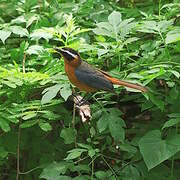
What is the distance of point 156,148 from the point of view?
2840mm

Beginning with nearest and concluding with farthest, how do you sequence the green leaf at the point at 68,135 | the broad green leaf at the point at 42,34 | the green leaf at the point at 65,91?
the green leaf at the point at 65,91, the green leaf at the point at 68,135, the broad green leaf at the point at 42,34

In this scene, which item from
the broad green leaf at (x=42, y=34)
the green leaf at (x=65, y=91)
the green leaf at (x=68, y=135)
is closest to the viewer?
the green leaf at (x=65, y=91)

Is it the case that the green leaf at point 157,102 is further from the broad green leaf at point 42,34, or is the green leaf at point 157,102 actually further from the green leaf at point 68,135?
the broad green leaf at point 42,34

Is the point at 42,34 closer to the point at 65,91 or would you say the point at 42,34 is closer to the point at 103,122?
the point at 65,91

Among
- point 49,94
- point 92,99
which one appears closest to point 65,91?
point 49,94

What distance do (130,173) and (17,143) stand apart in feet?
2.77

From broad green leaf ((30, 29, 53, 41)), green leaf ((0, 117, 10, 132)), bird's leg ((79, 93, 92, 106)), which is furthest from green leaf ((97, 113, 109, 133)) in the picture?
broad green leaf ((30, 29, 53, 41))

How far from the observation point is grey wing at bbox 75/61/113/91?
2941 mm

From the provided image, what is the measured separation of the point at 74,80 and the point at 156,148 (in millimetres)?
620

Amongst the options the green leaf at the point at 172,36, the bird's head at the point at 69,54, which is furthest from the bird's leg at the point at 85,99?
the green leaf at the point at 172,36

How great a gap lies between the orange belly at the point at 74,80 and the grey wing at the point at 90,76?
22 mm

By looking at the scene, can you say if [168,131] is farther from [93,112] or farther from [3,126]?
[3,126]

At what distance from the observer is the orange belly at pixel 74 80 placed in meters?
2.96

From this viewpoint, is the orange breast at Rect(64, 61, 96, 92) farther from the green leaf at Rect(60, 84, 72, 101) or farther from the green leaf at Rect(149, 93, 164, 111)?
the green leaf at Rect(149, 93, 164, 111)
